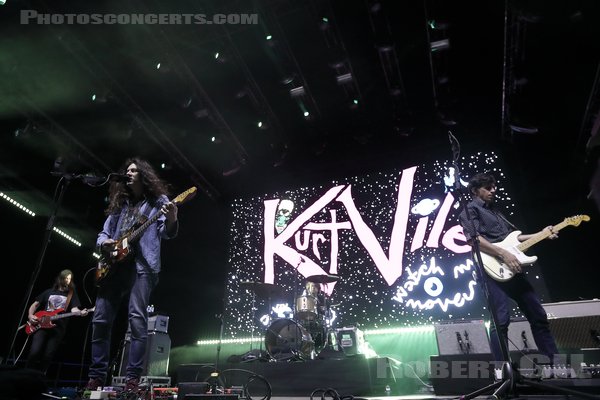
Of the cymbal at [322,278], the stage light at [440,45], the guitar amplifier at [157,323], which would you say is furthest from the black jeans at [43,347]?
the stage light at [440,45]

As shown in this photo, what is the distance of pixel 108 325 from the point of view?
2.85 meters

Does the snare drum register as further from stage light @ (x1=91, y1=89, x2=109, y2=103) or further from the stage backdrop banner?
stage light @ (x1=91, y1=89, x2=109, y2=103)

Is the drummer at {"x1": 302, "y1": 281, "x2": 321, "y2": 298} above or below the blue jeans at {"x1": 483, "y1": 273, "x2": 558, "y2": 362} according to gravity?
above

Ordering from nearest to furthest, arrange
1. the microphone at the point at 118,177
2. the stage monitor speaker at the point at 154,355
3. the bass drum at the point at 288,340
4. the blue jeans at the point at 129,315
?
the blue jeans at the point at 129,315, the microphone at the point at 118,177, the stage monitor speaker at the point at 154,355, the bass drum at the point at 288,340

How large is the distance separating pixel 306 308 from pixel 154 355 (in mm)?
2013

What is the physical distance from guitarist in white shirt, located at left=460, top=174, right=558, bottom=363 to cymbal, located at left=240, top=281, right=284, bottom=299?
280cm

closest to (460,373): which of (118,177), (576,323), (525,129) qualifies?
(576,323)

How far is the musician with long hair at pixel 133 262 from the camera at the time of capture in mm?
2708

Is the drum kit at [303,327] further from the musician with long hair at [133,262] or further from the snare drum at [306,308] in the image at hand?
the musician with long hair at [133,262]

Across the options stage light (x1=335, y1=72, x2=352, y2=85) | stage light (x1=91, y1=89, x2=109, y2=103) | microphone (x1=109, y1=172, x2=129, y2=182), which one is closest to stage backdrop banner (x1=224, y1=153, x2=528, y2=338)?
stage light (x1=335, y1=72, x2=352, y2=85)

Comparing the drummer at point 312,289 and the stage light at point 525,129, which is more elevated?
the stage light at point 525,129

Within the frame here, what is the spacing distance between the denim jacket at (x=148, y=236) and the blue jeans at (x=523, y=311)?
Result: 2611mm

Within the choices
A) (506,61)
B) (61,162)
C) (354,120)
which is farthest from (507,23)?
(61,162)

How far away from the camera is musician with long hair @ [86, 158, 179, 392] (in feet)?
8.88
